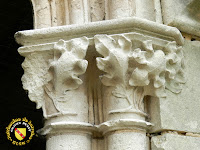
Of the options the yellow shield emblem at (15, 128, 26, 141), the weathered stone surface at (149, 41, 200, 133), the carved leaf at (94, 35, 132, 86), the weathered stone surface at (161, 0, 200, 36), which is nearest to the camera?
the carved leaf at (94, 35, 132, 86)

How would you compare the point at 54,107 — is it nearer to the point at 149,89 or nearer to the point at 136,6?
the point at 149,89

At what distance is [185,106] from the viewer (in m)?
1.98

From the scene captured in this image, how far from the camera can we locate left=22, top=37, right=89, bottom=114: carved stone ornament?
1.83m

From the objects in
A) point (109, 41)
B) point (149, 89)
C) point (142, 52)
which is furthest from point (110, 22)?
point (149, 89)

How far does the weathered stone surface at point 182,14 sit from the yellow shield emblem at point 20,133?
11.3 feet

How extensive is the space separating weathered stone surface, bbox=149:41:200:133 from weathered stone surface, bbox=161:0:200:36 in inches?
3.7

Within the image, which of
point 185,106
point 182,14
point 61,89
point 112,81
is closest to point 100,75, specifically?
point 112,81

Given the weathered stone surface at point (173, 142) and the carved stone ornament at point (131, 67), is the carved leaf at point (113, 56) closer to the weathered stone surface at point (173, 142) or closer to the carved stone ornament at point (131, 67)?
the carved stone ornament at point (131, 67)

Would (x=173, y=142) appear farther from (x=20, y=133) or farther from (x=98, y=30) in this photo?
(x=20, y=133)

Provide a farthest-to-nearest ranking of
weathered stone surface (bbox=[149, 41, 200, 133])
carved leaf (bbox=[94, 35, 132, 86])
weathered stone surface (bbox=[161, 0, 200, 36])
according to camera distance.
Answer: weathered stone surface (bbox=[161, 0, 200, 36])
weathered stone surface (bbox=[149, 41, 200, 133])
carved leaf (bbox=[94, 35, 132, 86])

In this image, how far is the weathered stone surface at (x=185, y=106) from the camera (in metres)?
1.90

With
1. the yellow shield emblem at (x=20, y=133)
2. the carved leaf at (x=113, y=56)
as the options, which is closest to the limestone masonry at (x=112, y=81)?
the carved leaf at (x=113, y=56)

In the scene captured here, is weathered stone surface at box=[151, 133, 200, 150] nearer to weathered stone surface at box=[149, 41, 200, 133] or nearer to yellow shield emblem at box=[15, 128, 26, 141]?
weathered stone surface at box=[149, 41, 200, 133]

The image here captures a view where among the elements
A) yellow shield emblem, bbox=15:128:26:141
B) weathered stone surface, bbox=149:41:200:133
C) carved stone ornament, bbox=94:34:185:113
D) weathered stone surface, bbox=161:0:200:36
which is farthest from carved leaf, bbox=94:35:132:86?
yellow shield emblem, bbox=15:128:26:141
